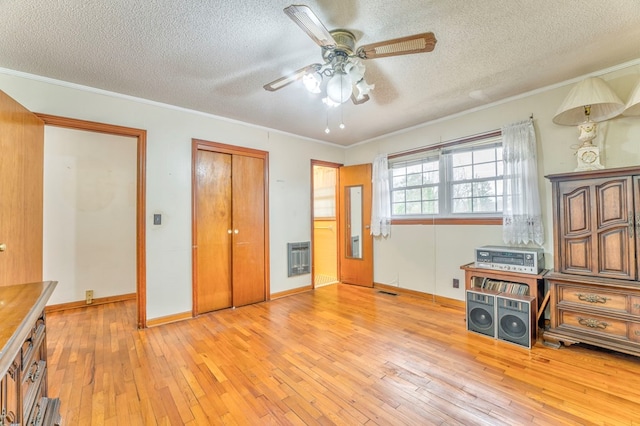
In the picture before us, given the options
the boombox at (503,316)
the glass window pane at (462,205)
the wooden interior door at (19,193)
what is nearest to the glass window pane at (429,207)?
the glass window pane at (462,205)

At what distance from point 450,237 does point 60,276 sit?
5.30 m

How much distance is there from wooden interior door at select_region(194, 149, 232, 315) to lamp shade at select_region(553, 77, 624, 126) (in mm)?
3715

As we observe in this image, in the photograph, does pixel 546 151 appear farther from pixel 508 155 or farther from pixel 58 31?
pixel 58 31

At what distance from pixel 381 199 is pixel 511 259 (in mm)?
1983

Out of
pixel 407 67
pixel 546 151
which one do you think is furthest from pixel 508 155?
pixel 407 67

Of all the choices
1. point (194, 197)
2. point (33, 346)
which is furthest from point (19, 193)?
point (33, 346)

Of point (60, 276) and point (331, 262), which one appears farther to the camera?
point (331, 262)

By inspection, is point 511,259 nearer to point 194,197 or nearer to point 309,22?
point 309,22

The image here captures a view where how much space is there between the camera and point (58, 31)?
1906 millimetres

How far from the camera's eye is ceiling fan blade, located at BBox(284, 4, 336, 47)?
4.29 feet

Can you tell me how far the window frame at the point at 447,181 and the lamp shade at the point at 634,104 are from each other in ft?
3.29

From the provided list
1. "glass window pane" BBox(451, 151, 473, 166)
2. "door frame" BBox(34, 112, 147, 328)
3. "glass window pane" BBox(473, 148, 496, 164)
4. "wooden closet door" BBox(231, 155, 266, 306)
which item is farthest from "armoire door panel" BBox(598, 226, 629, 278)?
"door frame" BBox(34, 112, 147, 328)

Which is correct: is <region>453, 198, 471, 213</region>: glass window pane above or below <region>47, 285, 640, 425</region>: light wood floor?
above

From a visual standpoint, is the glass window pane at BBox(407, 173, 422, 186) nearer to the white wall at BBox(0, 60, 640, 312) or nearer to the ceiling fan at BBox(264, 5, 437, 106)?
the white wall at BBox(0, 60, 640, 312)
